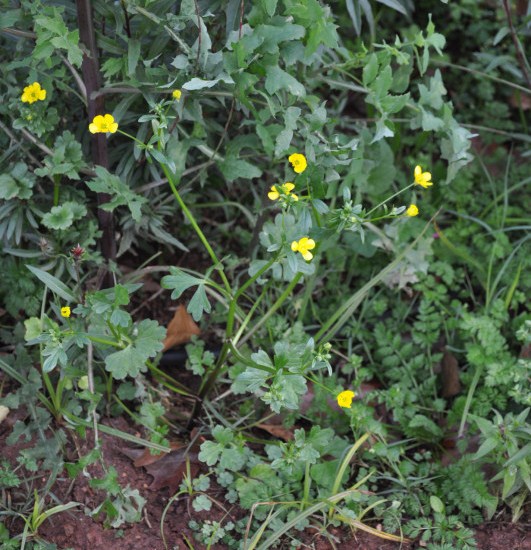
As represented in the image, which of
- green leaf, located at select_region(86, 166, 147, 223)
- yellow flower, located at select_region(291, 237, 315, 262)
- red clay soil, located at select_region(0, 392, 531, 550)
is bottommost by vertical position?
red clay soil, located at select_region(0, 392, 531, 550)

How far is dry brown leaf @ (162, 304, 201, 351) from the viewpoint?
7.36 ft

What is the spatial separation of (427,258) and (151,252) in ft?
2.87

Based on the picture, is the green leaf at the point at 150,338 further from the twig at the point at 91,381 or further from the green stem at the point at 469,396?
the green stem at the point at 469,396

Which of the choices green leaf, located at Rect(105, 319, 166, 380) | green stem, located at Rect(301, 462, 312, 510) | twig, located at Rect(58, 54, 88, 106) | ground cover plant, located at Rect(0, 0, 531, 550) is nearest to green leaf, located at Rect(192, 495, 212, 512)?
ground cover plant, located at Rect(0, 0, 531, 550)

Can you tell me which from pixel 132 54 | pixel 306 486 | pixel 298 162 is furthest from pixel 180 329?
pixel 132 54

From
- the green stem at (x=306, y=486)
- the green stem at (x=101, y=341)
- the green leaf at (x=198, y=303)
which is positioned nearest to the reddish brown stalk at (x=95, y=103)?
the green stem at (x=101, y=341)

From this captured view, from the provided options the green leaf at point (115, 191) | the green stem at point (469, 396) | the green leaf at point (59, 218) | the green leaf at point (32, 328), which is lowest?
the green stem at point (469, 396)

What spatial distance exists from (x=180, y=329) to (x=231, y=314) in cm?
49

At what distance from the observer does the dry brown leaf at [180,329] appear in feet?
7.36

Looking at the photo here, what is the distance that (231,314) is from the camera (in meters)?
1.80

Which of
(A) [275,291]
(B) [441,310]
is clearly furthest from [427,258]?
(A) [275,291]

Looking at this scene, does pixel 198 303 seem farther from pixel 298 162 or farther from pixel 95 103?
pixel 95 103

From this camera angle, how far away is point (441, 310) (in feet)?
7.79

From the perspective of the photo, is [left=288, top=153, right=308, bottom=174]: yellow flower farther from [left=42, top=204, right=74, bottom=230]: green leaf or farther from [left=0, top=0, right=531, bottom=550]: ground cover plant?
[left=42, top=204, right=74, bottom=230]: green leaf
